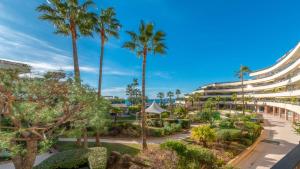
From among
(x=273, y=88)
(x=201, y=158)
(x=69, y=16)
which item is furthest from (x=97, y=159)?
(x=273, y=88)

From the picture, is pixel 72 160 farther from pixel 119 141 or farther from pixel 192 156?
pixel 119 141

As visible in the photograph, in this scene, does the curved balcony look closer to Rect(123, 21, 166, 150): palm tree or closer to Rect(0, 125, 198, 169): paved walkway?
Rect(0, 125, 198, 169): paved walkway

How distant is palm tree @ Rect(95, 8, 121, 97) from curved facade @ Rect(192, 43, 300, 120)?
29600 millimetres

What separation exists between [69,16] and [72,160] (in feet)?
34.7

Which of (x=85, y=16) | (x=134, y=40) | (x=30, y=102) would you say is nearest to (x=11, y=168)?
(x=30, y=102)

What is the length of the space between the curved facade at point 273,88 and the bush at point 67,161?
3233 cm

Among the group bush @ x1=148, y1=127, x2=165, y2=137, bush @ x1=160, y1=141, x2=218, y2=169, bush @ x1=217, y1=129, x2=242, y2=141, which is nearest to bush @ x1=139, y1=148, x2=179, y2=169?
bush @ x1=160, y1=141, x2=218, y2=169

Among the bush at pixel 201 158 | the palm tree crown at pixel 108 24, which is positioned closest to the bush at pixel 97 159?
the bush at pixel 201 158

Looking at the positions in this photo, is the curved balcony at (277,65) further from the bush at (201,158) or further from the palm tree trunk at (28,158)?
the palm tree trunk at (28,158)

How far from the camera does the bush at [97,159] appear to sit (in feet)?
26.3

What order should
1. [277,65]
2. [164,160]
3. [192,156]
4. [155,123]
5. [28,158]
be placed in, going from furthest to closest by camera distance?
[277,65]
[155,123]
[192,156]
[164,160]
[28,158]

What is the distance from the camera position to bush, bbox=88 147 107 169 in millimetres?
8016

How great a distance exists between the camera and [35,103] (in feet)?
18.6

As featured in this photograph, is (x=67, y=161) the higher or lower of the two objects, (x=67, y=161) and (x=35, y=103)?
the lower
